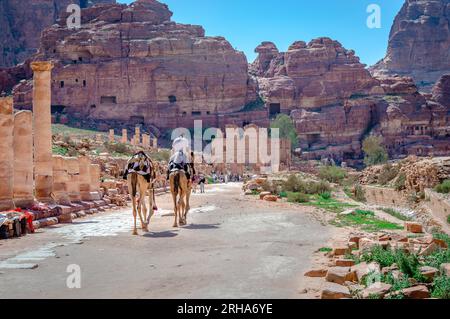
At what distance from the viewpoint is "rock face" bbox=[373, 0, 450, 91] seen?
121 m

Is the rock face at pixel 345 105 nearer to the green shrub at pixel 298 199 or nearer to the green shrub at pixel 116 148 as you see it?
the green shrub at pixel 116 148

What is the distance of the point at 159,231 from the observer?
1195 centimetres

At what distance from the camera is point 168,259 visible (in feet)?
26.5

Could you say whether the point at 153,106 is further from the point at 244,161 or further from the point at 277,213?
the point at 277,213

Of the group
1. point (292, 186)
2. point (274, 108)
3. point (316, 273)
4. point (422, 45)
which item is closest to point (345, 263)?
point (316, 273)

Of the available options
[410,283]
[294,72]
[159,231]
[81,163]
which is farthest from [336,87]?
[410,283]

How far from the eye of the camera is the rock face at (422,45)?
121312 millimetres

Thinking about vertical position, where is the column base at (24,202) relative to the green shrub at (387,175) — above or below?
above

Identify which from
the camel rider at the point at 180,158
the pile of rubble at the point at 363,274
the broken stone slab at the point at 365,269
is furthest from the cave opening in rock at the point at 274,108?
the broken stone slab at the point at 365,269

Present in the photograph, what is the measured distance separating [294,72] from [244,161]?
3206 centimetres

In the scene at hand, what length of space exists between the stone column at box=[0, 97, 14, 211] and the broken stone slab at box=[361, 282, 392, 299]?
9.90 m

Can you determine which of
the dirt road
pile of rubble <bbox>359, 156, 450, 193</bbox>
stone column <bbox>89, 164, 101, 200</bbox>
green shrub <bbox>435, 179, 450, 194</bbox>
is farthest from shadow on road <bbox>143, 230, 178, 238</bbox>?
pile of rubble <bbox>359, 156, 450, 193</bbox>

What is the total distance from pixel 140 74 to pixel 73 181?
2385 inches

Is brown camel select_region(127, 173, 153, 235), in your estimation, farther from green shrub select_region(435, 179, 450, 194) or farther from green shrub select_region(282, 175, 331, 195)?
green shrub select_region(282, 175, 331, 195)
